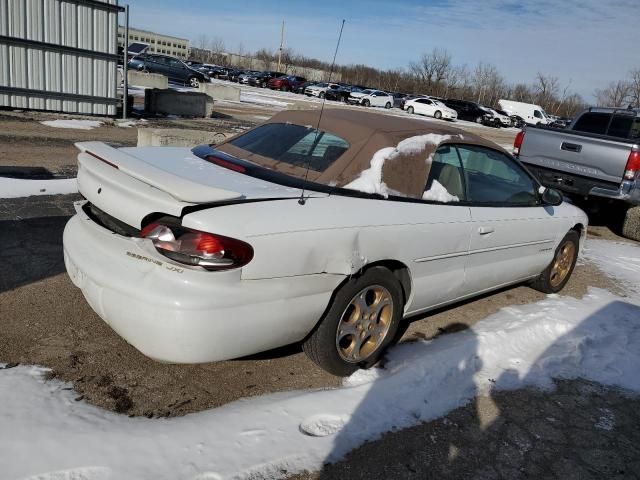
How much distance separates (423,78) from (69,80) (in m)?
73.1

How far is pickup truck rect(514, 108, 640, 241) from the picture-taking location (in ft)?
25.9

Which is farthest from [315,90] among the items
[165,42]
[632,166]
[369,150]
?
[165,42]

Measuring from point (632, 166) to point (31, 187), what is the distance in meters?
8.12

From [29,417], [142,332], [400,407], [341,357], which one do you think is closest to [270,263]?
[142,332]

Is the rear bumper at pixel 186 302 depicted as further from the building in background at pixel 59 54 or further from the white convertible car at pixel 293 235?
the building in background at pixel 59 54

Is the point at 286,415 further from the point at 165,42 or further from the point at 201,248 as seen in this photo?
the point at 165,42

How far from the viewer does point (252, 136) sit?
13.7 feet

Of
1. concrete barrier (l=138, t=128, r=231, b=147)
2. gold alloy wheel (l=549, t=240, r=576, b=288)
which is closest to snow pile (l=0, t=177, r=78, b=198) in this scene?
concrete barrier (l=138, t=128, r=231, b=147)

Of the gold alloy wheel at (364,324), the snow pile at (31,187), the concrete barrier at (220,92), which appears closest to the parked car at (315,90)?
the concrete barrier at (220,92)

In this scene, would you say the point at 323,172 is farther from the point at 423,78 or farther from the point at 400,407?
the point at 423,78

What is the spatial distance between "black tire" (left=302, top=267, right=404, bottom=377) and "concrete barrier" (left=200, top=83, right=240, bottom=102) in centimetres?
2678

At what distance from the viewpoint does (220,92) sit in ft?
93.8

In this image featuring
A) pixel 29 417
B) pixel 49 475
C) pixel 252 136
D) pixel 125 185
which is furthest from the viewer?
pixel 252 136

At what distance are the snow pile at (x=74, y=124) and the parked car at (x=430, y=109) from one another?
3327 cm
